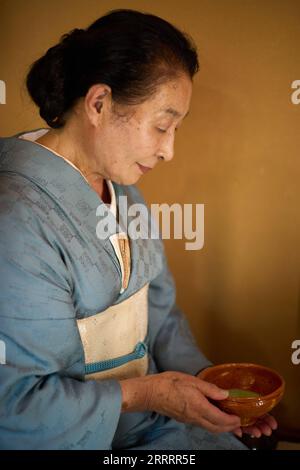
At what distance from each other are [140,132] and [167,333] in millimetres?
606

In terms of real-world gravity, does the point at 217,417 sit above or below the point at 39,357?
below

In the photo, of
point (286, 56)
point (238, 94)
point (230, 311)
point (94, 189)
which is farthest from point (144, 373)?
point (286, 56)

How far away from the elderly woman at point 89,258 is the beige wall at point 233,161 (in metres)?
0.53

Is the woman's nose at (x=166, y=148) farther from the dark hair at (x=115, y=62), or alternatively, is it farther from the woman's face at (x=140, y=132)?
the dark hair at (x=115, y=62)

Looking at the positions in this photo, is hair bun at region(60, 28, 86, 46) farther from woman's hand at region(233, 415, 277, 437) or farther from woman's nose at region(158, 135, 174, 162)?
woman's hand at region(233, 415, 277, 437)

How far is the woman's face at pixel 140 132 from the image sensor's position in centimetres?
118

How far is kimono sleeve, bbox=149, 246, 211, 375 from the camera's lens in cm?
152

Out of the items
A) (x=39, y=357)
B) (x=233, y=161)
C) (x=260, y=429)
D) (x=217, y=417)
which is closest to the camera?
(x=39, y=357)

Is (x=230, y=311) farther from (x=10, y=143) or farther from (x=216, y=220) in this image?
(x=10, y=143)

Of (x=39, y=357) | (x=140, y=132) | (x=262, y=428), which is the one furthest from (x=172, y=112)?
(x=262, y=428)

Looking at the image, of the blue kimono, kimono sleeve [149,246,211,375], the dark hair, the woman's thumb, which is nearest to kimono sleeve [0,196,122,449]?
the blue kimono

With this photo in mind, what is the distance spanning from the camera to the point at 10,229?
1054mm

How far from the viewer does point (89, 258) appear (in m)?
1.17

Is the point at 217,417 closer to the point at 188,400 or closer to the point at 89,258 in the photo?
the point at 188,400
